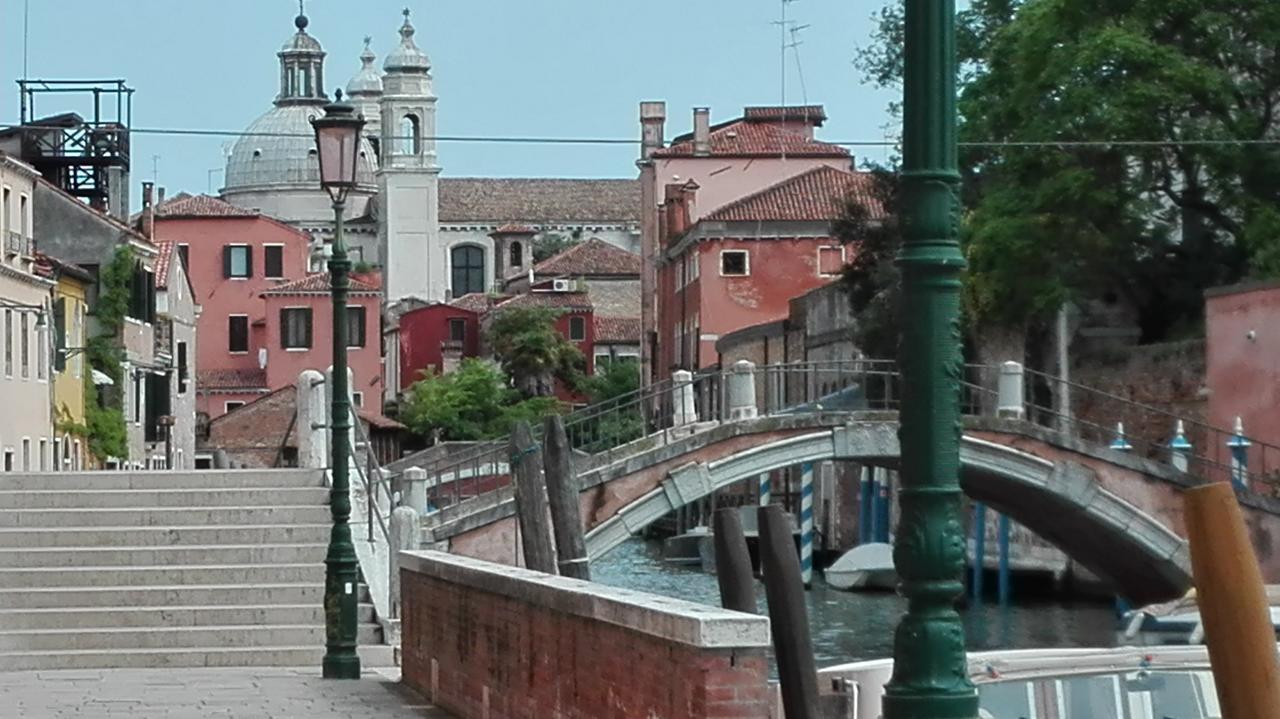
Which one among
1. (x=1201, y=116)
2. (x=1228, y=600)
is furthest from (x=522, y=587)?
(x=1201, y=116)

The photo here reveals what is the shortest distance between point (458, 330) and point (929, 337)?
96.4m

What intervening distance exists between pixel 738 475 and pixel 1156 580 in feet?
19.1

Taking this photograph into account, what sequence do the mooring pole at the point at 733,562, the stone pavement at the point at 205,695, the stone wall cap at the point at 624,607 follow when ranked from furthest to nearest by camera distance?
1. the stone pavement at the point at 205,695
2. the mooring pole at the point at 733,562
3. the stone wall cap at the point at 624,607

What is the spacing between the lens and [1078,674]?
9398 mm

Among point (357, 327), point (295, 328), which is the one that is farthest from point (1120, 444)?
point (295, 328)

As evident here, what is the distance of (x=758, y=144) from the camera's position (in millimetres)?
70625

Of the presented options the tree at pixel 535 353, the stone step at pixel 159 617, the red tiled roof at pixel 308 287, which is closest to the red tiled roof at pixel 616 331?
the tree at pixel 535 353

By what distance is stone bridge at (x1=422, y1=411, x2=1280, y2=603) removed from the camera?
30.0m

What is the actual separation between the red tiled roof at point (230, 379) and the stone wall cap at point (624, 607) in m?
76.5

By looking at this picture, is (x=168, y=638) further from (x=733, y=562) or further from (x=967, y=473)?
(x=967, y=473)

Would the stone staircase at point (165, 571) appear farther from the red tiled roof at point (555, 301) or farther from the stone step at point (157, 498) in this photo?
the red tiled roof at point (555, 301)

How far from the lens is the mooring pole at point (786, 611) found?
1031 cm

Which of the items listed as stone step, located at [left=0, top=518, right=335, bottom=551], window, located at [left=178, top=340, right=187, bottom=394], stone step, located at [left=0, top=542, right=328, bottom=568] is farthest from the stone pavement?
window, located at [left=178, top=340, right=187, bottom=394]

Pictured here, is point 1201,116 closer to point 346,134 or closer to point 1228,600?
point 346,134
